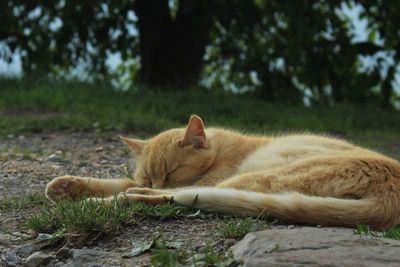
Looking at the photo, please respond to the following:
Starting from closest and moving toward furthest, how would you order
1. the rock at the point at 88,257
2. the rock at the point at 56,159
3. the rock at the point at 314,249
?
the rock at the point at 314,249 < the rock at the point at 88,257 < the rock at the point at 56,159

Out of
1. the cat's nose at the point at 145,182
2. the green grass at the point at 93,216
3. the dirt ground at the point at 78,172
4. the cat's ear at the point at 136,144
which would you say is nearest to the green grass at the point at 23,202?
the dirt ground at the point at 78,172

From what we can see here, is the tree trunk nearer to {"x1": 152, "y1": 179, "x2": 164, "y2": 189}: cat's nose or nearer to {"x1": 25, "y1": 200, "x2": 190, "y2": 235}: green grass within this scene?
{"x1": 152, "y1": 179, "x2": 164, "y2": 189}: cat's nose

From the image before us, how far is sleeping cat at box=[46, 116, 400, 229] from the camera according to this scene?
14.3ft

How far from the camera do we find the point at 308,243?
12.0ft

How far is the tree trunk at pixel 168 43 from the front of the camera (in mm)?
13492

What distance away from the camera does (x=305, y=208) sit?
4344mm

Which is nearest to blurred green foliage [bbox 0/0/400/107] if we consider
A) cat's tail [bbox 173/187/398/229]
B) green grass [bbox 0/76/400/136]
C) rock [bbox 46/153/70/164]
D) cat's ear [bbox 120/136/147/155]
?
green grass [bbox 0/76/400/136]

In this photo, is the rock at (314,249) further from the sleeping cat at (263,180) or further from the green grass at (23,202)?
the green grass at (23,202)

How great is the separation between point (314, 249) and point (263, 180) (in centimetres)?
111

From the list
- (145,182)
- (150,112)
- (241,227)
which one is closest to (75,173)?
(145,182)

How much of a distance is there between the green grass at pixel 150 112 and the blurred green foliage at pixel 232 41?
1233mm

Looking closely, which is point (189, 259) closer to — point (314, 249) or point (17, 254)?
point (314, 249)

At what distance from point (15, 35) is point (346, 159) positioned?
9223mm

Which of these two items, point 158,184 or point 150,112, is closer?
point 158,184
